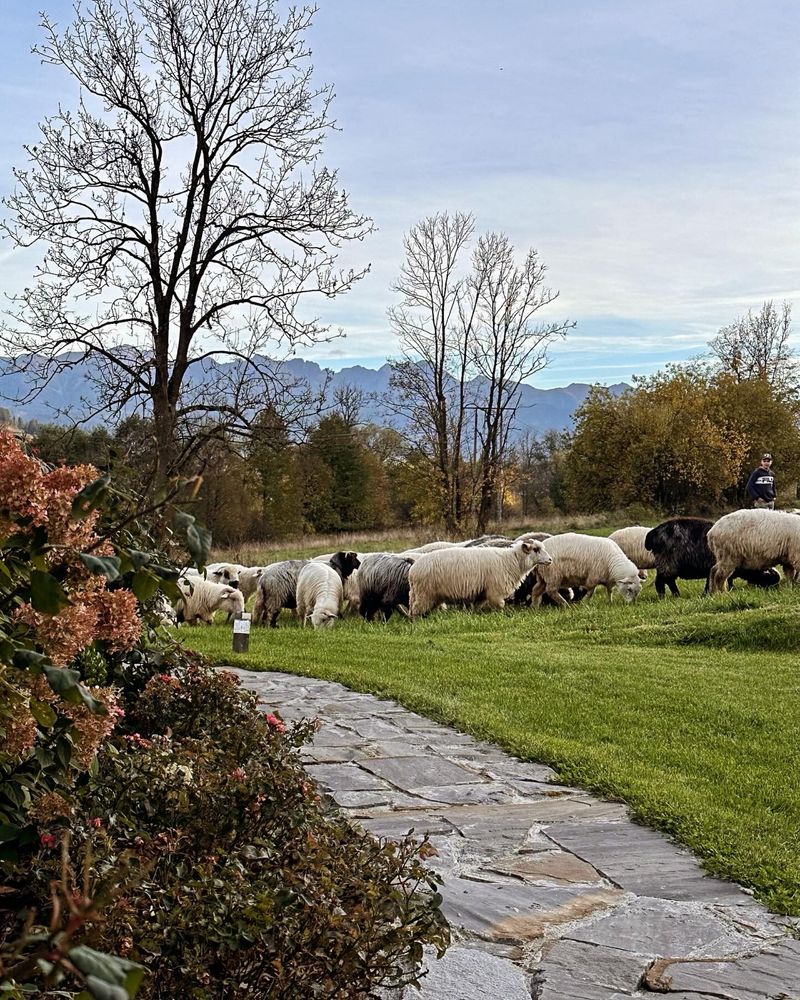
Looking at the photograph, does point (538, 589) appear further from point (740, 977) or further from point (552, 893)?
point (740, 977)

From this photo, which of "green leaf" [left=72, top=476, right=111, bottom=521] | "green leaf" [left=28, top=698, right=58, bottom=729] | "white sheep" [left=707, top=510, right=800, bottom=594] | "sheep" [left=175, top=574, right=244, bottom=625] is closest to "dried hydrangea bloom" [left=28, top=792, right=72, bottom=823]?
"green leaf" [left=28, top=698, right=58, bottom=729]

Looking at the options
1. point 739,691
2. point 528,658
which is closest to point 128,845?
point 739,691

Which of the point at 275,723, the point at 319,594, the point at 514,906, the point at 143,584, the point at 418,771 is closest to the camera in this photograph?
the point at 143,584

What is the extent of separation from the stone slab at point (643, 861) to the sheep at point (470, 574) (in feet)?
37.2

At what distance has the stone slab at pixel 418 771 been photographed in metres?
5.46

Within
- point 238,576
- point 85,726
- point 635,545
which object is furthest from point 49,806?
point 635,545

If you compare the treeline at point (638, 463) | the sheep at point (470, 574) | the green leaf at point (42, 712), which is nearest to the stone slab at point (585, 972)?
the green leaf at point (42, 712)

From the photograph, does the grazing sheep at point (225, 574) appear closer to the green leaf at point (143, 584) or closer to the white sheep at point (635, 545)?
the white sheep at point (635, 545)

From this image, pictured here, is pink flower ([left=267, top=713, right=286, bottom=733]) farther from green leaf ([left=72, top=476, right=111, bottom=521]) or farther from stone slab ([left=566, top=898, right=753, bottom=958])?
green leaf ([left=72, top=476, right=111, bottom=521])

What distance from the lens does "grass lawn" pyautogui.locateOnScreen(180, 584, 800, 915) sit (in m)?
4.95

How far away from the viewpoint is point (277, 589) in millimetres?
17047

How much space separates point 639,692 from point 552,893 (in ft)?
16.3

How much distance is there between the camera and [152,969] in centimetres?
243

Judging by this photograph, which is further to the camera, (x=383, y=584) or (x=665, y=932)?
(x=383, y=584)
